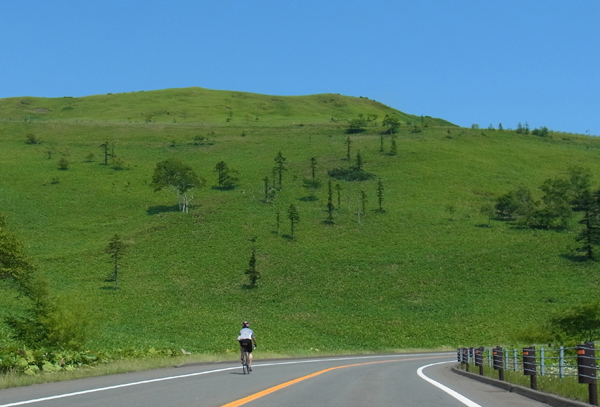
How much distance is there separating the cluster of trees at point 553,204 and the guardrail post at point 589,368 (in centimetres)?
7823

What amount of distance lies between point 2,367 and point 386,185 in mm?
95924

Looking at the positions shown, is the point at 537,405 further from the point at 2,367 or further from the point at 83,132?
the point at 83,132

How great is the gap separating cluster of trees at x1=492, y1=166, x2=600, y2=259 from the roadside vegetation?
48cm

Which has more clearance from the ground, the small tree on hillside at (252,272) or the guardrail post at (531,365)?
the guardrail post at (531,365)

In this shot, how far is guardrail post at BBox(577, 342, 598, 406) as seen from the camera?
9609 millimetres

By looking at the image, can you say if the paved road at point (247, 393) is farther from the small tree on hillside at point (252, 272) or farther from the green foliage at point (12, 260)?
the small tree on hillside at point (252, 272)

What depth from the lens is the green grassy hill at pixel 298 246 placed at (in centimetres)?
5500

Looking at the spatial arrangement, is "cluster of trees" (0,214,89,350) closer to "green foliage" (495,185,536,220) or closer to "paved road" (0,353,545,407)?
"paved road" (0,353,545,407)

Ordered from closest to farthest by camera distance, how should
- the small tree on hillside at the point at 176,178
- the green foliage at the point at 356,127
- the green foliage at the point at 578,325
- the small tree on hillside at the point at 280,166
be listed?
1. the green foliage at the point at 578,325
2. the small tree on hillside at the point at 176,178
3. the small tree on hillside at the point at 280,166
4. the green foliage at the point at 356,127

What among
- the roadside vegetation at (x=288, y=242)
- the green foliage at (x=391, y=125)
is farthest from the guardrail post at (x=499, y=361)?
the green foliage at (x=391, y=125)

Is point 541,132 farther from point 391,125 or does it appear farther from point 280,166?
point 280,166

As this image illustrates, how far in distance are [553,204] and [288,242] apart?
152 feet

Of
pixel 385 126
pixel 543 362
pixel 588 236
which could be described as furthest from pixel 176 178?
pixel 543 362

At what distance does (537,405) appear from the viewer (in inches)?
441
